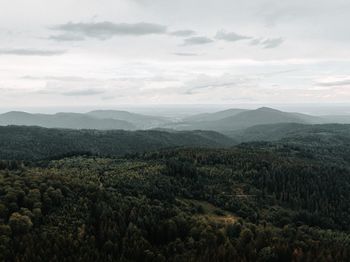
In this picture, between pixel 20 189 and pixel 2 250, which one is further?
pixel 20 189

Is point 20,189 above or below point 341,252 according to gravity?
above

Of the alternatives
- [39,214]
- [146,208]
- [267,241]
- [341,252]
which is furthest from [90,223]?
[341,252]

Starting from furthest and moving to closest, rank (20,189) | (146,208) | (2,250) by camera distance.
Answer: (146,208), (20,189), (2,250)

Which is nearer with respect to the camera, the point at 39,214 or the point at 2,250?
the point at 2,250


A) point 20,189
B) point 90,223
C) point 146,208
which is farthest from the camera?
point 146,208

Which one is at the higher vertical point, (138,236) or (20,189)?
(20,189)

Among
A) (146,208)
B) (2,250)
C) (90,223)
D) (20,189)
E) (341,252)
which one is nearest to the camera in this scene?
(2,250)

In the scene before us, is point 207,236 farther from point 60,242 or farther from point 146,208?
point 60,242

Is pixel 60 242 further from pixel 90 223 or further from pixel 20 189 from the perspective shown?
pixel 20 189

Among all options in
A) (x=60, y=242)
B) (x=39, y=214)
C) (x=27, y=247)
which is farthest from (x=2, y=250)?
(x=39, y=214)
